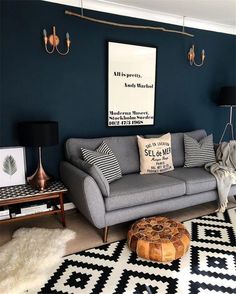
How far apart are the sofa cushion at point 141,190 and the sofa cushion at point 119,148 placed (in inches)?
8.9

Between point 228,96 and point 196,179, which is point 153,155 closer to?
point 196,179

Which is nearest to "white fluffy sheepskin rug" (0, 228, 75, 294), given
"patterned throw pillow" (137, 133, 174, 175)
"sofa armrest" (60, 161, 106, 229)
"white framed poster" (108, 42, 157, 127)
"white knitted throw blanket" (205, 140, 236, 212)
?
"sofa armrest" (60, 161, 106, 229)

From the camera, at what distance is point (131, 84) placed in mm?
3227

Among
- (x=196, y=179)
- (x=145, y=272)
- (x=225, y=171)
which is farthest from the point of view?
(x=225, y=171)

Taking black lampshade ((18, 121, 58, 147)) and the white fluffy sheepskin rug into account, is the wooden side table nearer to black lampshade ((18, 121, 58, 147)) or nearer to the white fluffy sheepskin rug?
the white fluffy sheepskin rug

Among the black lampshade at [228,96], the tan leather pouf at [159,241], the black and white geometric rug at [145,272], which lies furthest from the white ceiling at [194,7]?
the black and white geometric rug at [145,272]

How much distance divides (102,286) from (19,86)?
203 cm

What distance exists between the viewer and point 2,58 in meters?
2.52

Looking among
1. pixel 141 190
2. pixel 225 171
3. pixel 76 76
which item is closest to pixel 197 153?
pixel 225 171

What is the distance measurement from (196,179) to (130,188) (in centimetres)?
79

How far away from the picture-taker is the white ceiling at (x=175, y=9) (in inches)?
113

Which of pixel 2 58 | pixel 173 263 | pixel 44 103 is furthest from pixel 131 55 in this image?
pixel 173 263

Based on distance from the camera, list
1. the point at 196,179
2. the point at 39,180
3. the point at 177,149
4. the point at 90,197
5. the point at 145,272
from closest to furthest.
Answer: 1. the point at 145,272
2. the point at 90,197
3. the point at 39,180
4. the point at 196,179
5. the point at 177,149

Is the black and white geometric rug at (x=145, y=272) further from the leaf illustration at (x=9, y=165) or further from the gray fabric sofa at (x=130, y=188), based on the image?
the leaf illustration at (x=9, y=165)
